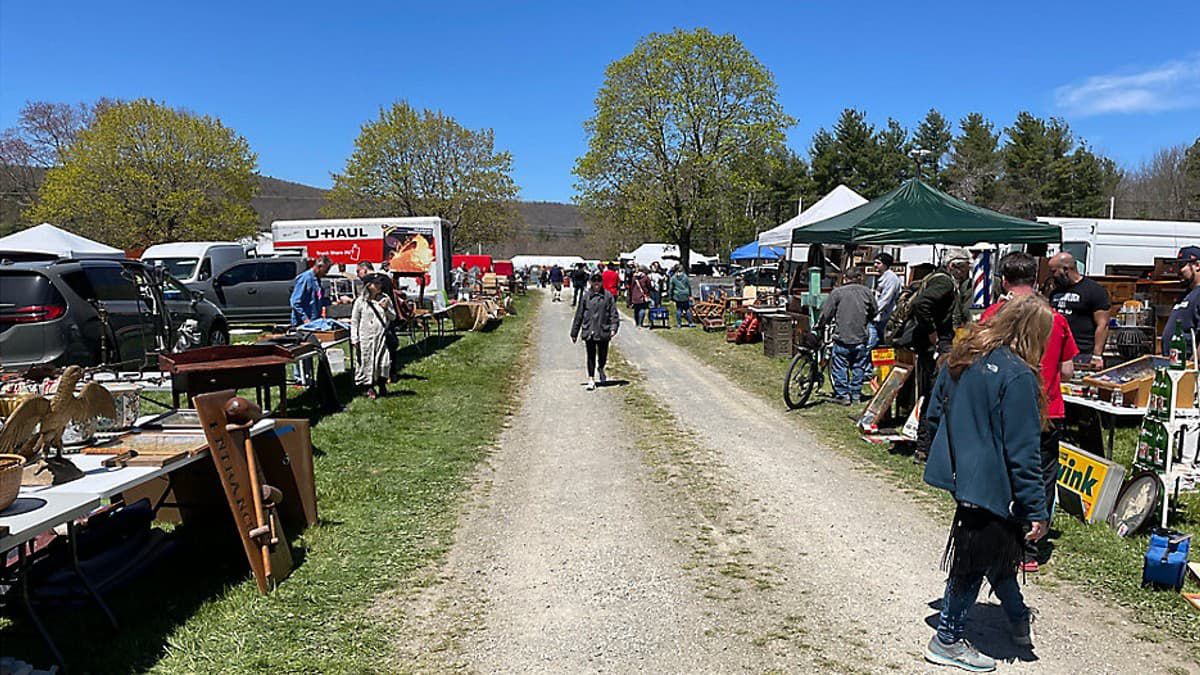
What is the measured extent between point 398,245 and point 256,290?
364 centimetres

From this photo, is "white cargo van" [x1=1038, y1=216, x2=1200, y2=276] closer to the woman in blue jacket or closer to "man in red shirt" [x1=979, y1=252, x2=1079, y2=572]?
"man in red shirt" [x1=979, y1=252, x2=1079, y2=572]

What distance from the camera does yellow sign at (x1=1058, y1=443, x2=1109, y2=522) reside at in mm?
5371

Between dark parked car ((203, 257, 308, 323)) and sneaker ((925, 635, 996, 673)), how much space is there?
19.1 meters

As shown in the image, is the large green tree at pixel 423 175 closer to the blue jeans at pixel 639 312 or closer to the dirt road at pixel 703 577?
the blue jeans at pixel 639 312

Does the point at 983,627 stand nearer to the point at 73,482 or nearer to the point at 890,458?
the point at 890,458

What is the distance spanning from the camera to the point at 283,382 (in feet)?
24.1

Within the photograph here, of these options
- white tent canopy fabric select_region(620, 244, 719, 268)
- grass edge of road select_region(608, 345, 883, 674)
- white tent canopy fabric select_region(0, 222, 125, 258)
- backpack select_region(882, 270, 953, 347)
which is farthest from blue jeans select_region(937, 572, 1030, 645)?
white tent canopy fabric select_region(620, 244, 719, 268)

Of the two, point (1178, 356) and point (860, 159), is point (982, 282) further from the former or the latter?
point (860, 159)

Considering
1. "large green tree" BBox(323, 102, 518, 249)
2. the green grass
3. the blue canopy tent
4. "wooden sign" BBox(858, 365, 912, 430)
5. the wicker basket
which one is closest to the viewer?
the wicker basket

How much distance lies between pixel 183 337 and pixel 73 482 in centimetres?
832

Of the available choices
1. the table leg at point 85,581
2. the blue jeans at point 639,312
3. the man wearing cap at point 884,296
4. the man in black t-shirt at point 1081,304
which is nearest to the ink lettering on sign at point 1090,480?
the man in black t-shirt at point 1081,304

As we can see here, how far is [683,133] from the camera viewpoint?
33.8m

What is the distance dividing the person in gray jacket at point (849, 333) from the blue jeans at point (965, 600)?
6.43m

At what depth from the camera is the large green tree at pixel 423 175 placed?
46125 mm
